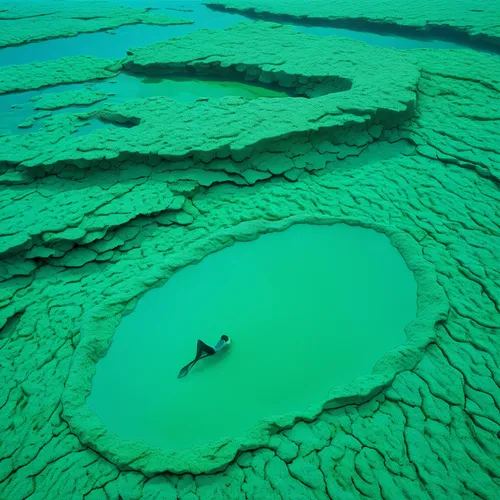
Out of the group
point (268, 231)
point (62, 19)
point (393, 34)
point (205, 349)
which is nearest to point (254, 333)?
point (205, 349)

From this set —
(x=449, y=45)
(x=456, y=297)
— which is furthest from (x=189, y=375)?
(x=449, y=45)

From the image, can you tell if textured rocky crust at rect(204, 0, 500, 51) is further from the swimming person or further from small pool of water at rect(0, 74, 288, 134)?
the swimming person

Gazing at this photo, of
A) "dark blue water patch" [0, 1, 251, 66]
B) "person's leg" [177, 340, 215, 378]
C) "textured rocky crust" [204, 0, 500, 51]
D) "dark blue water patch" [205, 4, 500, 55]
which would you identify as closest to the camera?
"person's leg" [177, 340, 215, 378]

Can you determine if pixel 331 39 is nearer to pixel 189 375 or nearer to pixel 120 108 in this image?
pixel 120 108

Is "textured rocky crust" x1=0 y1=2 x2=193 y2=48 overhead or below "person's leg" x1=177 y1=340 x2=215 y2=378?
below

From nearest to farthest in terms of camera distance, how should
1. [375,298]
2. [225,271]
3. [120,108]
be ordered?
1. [375,298]
2. [225,271]
3. [120,108]

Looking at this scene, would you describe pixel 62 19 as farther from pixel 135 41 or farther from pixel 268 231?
pixel 268 231

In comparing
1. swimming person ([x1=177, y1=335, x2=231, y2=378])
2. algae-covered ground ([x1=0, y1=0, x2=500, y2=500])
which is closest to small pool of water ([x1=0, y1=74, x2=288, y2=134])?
algae-covered ground ([x1=0, y1=0, x2=500, y2=500])
